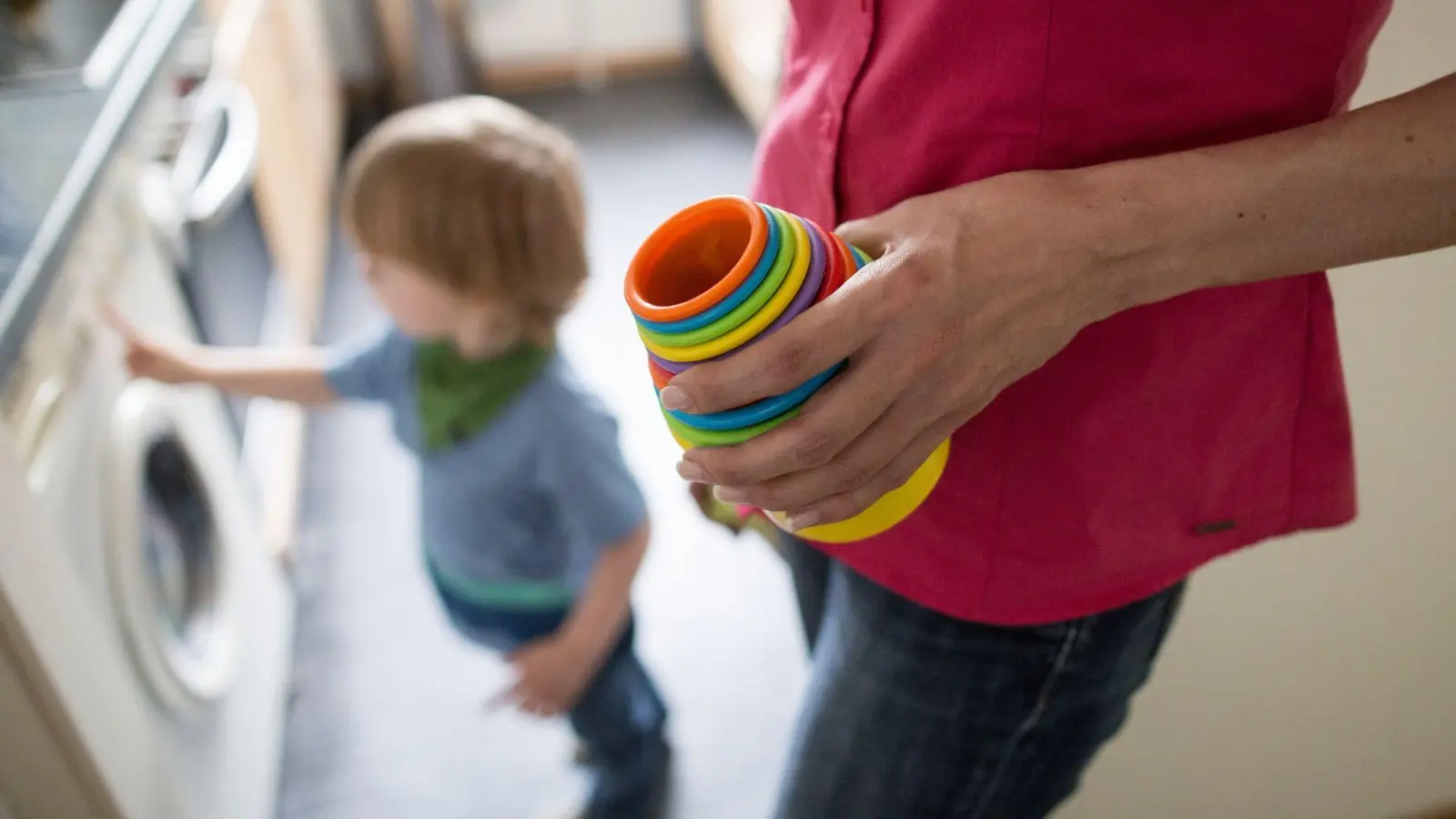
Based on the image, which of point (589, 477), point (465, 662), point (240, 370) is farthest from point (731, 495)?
point (465, 662)

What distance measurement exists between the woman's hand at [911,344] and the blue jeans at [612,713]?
74cm

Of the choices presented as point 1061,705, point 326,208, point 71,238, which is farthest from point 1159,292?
point 326,208

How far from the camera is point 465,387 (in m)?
1.01

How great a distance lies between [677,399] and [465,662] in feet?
4.22

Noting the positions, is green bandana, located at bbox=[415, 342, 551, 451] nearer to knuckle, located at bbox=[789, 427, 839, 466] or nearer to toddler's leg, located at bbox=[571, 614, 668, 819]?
toddler's leg, located at bbox=[571, 614, 668, 819]

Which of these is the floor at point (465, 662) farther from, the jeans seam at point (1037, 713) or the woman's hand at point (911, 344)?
the woman's hand at point (911, 344)

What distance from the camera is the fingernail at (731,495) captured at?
0.46 m

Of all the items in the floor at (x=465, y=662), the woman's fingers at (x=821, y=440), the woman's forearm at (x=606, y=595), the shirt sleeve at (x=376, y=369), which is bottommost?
the floor at (x=465, y=662)

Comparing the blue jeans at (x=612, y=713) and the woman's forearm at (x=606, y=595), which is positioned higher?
the woman's forearm at (x=606, y=595)

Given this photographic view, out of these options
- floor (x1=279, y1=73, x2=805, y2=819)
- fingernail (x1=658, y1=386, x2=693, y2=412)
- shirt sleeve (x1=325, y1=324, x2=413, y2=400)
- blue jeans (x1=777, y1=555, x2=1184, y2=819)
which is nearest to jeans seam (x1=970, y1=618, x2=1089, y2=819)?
blue jeans (x1=777, y1=555, x2=1184, y2=819)

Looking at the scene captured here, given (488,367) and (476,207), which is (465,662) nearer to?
(488,367)

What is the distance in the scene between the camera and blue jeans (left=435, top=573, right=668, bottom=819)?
1.16 meters

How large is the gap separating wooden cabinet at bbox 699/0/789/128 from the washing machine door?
5.13ft

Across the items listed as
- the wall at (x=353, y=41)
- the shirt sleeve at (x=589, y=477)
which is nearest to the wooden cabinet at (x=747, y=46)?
the wall at (x=353, y=41)
